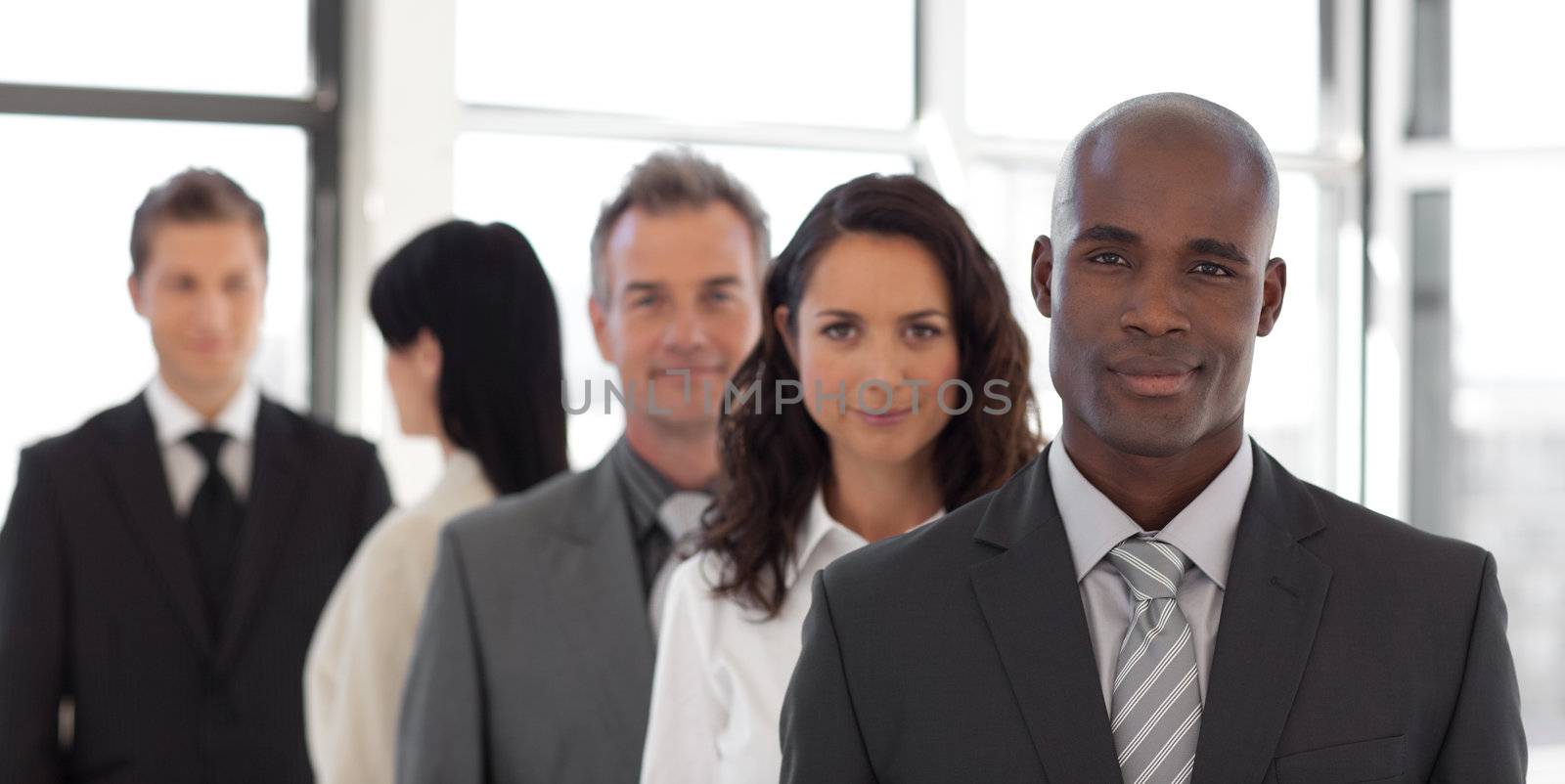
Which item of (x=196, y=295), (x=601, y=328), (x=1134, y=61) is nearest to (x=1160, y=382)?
(x=601, y=328)

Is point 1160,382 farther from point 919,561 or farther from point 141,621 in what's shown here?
point 141,621

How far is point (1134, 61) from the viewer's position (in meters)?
5.33

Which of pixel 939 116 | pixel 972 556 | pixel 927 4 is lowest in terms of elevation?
pixel 972 556

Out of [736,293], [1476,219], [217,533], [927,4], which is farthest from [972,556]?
[1476,219]

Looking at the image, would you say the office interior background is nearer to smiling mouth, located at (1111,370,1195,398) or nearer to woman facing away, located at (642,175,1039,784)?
woman facing away, located at (642,175,1039,784)

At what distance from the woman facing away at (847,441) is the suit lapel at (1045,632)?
0.46 metres

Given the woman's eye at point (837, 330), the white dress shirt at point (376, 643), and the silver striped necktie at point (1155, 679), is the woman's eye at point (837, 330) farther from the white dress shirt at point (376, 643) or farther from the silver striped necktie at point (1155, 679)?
the white dress shirt at point (376, 643)

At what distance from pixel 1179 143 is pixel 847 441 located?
65cm

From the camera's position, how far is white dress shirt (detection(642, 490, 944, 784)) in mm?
1696

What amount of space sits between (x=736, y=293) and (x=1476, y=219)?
13.3 ft

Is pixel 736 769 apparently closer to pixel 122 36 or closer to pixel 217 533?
pixel 217 533

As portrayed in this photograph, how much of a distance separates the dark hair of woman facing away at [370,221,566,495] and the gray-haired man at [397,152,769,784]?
0.15 meters

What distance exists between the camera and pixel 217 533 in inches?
113

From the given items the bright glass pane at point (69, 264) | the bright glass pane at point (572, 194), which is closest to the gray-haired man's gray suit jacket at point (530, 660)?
the bright glass pane at point (572, 194)
